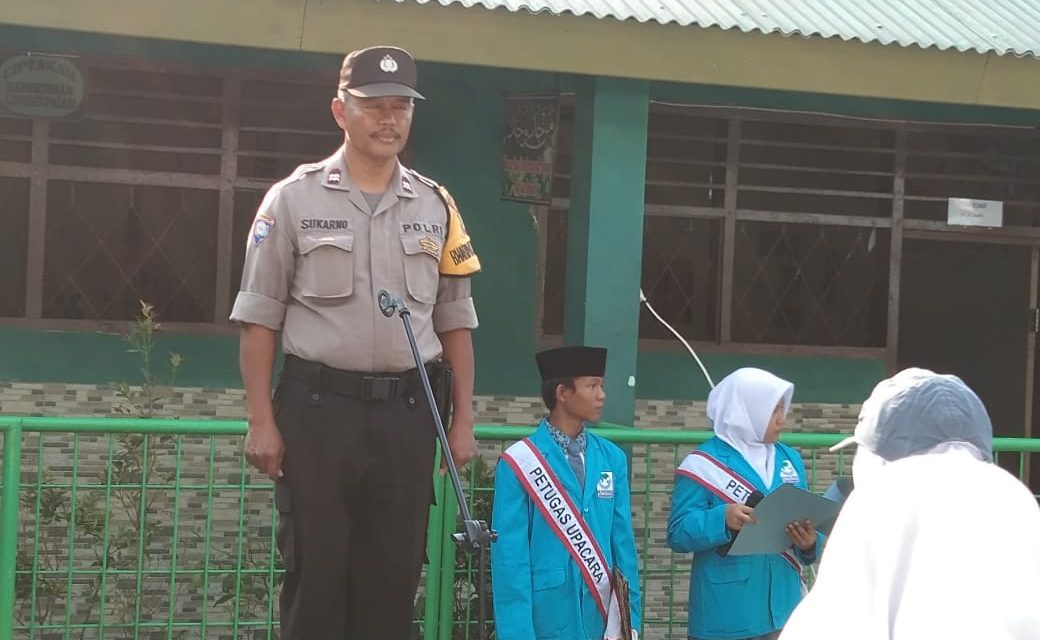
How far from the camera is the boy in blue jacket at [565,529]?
4414 mm

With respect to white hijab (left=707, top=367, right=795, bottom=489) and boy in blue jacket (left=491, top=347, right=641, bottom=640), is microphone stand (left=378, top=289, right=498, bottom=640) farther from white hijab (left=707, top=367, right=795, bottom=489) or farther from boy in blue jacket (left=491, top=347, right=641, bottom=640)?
white hijab (left=707, top=367, right=795, bottom=489)

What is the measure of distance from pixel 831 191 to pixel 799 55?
6.25ft

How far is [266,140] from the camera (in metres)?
7.06

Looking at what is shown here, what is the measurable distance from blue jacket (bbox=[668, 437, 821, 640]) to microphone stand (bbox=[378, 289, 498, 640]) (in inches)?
46.3

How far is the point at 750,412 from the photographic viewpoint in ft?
15.7

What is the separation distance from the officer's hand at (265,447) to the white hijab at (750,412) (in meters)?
1.67

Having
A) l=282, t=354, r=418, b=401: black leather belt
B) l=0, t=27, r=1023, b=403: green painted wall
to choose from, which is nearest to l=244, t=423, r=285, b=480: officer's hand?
l=282, t=354, r=418, b=401: black leather belt

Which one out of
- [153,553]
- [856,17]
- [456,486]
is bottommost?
[153,553]

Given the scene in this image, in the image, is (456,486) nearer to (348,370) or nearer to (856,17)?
(348,370)

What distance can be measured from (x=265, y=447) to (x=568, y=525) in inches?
45.5

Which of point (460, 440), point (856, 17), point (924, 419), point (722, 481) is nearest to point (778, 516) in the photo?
point (722, 481)

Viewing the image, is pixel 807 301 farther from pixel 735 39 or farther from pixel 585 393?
pixel 585 393

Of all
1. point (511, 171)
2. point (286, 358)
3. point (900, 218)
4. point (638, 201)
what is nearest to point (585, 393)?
point (286, 358)

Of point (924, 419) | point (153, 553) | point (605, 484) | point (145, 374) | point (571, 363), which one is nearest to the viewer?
point (924, 419)
